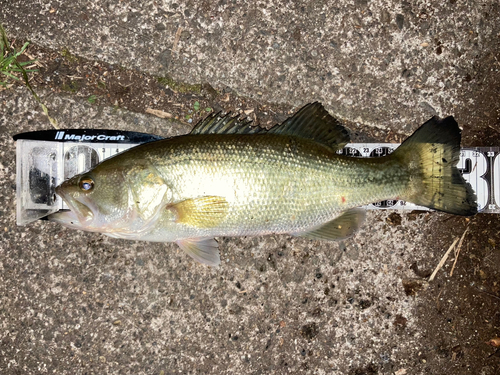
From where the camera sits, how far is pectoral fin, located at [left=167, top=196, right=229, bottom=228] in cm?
260

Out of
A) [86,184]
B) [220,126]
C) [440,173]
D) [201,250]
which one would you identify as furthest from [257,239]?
[440,173]

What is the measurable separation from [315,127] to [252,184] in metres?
0.65

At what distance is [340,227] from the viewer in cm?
289

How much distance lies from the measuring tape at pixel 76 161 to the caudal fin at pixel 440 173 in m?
0.37

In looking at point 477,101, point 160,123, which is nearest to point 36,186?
point 160,123

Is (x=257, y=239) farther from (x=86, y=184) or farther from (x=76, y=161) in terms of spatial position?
(x=76, y=161)

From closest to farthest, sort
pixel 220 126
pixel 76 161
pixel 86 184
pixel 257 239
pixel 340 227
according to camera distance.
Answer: pixel 86 184
pixel 220 126
pixel 340 227
pixel 76 161
pixel 257 239

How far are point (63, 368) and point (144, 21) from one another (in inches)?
114

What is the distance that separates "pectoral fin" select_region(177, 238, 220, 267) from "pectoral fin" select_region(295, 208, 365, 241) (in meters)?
0.73

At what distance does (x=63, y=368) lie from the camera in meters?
3.09

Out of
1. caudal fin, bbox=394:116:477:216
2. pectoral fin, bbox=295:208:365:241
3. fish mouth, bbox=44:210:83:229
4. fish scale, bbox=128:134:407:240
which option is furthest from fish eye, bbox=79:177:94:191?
caudal fin, bbox=394:116:477:216

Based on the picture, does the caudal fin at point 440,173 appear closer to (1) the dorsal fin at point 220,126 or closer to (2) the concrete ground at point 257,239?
(2) the concrete ground at point 257,239

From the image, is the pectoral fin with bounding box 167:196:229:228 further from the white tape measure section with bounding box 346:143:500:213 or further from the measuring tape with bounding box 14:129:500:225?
the white tape measure section with bounding box 346:143:500:213

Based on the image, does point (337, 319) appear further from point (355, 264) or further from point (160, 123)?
point (160, 123)
